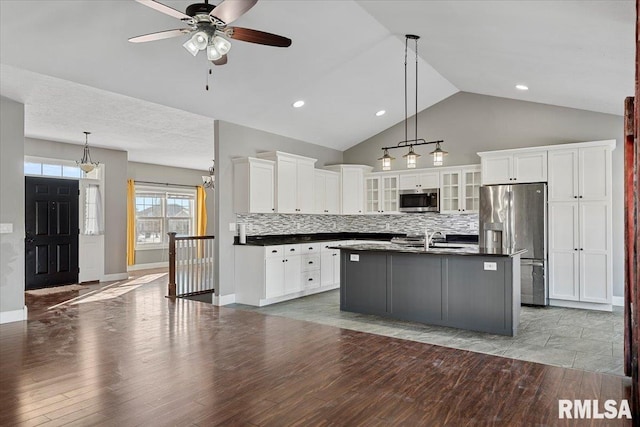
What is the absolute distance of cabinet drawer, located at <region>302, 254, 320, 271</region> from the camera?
681 cm

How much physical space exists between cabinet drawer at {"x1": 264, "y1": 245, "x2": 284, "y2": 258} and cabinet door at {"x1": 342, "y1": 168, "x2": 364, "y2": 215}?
226 cm

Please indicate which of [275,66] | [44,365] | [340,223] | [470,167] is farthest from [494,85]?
[44,365]

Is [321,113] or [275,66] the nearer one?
[275,66]

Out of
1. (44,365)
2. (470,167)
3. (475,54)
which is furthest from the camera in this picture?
(470,167)

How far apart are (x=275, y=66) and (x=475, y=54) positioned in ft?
8.27

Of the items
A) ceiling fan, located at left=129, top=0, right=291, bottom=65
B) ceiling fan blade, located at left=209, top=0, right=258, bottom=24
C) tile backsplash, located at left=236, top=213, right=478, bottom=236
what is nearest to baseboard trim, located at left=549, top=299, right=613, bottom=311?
tile backsplash, located at left=236, top=213, right=478, bottom=236

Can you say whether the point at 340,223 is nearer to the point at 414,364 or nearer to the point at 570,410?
the point at 414,364

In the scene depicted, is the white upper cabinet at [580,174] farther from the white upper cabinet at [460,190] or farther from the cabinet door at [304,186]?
the cabinet door at [304,186]

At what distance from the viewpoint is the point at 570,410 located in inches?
97.5

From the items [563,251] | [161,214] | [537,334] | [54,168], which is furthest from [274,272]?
[161,214]

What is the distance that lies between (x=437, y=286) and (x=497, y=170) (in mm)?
2735

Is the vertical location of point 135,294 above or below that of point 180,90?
below

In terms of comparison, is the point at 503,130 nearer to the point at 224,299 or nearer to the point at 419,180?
the point at 419,180

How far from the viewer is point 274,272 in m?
6.19
